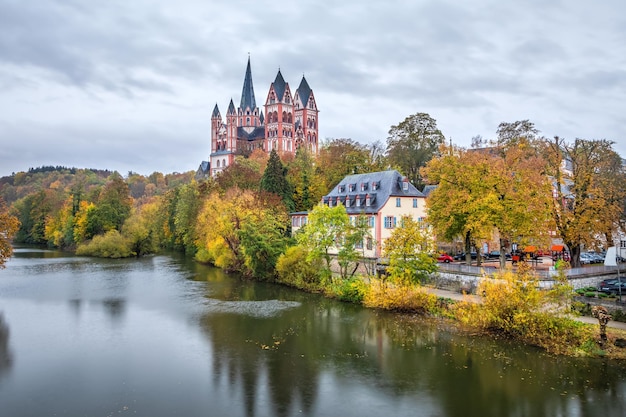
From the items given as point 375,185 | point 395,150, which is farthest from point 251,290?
point 395,150

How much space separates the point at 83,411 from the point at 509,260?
33251 mm

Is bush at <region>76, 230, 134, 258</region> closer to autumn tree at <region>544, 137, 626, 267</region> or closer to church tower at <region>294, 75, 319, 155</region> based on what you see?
autumn tree at <region>544, 137, 626, 267</region>

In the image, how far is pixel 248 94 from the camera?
12356cm

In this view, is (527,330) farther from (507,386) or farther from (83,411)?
(83,411)

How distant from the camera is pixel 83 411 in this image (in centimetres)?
1658

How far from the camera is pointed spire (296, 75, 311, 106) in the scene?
394 feet

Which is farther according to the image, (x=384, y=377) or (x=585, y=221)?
(x=585, y=221)

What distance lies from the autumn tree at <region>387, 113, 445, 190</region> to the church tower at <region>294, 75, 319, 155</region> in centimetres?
6318

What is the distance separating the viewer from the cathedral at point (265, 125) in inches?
4540

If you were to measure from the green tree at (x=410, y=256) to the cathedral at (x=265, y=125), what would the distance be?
81838 mm

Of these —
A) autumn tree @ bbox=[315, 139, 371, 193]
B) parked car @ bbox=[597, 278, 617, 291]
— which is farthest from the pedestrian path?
autumn tree @ bbox=[315, 139, 371, 193]

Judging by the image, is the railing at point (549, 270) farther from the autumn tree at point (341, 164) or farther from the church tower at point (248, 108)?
the church tower at point (248, 108)

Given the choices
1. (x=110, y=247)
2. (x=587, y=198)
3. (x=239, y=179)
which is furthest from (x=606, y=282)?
(x=110, y=247)

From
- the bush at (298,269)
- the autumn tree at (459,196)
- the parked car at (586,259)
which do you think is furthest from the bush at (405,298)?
the parked car at (586,259)
